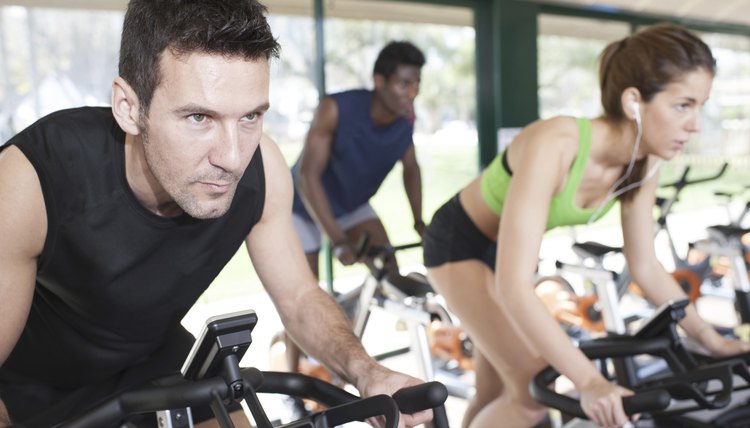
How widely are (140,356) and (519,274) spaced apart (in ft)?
2.94

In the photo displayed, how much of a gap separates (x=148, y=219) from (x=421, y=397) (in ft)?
2.01

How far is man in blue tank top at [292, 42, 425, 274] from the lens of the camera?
11.0ft

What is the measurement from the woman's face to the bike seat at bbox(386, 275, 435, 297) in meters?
0.99

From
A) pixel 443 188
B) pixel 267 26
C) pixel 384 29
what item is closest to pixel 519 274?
pixel 267 26

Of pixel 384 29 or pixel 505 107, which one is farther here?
pixel 505 107

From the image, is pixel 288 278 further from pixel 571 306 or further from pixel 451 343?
pixel 571 306

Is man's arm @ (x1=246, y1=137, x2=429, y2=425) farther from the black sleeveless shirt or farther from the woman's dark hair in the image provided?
the woman's dark hair

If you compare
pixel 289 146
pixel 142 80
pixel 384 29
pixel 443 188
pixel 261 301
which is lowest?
pixel 261 301

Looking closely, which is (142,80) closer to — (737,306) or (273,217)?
(273,217)

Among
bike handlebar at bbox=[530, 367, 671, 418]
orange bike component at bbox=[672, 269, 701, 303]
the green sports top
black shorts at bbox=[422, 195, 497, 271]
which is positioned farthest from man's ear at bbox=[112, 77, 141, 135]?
orange bike component at bbox=[672, 269, 701, 303]

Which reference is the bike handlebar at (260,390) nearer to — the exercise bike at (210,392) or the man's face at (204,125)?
the exercise bike at (210,392)

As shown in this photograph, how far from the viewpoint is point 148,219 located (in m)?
1.35

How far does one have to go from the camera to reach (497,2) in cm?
521

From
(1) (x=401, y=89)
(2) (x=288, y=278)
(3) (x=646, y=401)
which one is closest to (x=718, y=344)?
(3) (x=646, y=401)
